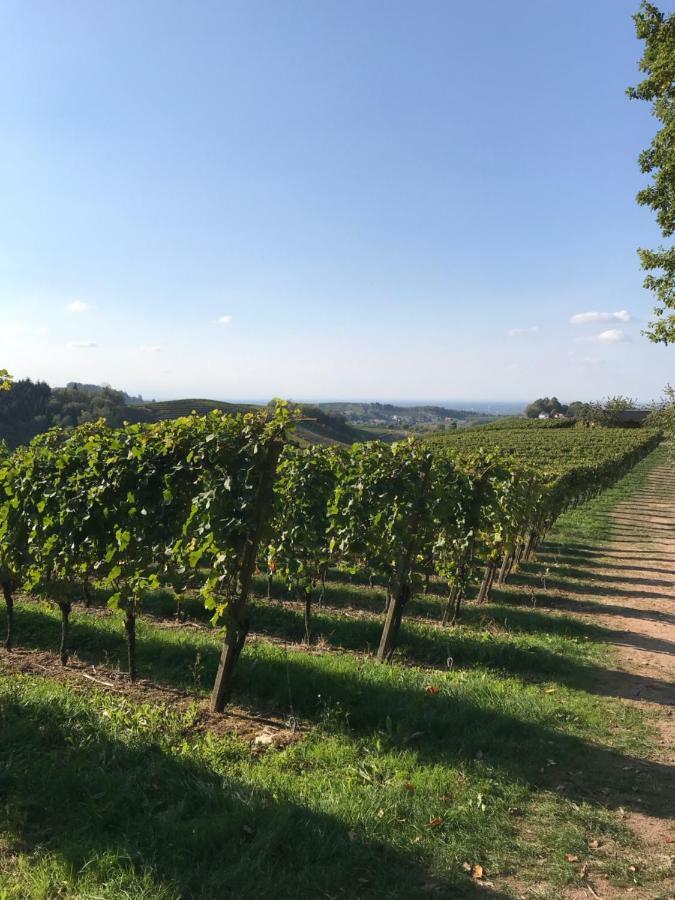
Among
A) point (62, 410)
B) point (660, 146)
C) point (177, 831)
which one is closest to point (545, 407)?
point (62, 410)

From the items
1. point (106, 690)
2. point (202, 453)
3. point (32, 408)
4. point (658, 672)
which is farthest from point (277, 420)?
point (32, 408)

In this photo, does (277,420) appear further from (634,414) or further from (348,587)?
(634,414)

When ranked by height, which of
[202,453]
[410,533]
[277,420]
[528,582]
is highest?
[277,420]

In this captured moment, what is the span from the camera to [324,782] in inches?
163

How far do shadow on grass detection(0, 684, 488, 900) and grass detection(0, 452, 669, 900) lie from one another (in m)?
0.01

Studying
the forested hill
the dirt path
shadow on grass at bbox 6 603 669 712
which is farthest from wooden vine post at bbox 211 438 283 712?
the forested hill

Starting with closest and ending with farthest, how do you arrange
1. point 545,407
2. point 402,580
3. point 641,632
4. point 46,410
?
1. point 402,580
2. point 641,632
3. point 46,410
4. point 545,407

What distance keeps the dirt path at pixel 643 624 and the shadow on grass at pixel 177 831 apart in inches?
67.4

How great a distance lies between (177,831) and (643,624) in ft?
30.0

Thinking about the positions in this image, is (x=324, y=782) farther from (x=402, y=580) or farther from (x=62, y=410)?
(x=62, y=410)

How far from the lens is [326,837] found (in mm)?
3490

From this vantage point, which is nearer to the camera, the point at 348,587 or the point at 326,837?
the point at 326,837

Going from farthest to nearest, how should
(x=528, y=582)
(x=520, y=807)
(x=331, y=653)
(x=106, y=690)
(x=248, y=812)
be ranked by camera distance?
(x=528, y=582) < (x=331, y=653) < (x=106, y=690) < (x=520, y=807) < (x=248, y=812)

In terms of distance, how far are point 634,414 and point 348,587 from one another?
96.5 m
